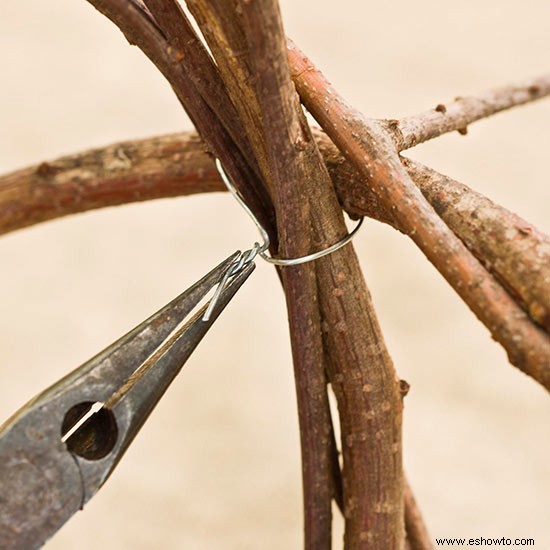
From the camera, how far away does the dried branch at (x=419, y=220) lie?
402mm

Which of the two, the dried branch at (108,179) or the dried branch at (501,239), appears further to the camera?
the dried branch at (108,179)

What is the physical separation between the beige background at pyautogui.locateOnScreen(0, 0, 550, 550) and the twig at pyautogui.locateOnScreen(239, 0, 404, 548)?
440 mm

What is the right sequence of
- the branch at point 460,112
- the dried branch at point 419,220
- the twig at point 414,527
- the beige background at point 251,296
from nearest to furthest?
the dried branch at point 419,220 < the branch at point 460,112 < the twig at point 414,527 < the beige background at point 251,296

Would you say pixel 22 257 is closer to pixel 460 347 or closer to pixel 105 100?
pixel 105 100

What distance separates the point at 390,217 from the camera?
19.2 inches

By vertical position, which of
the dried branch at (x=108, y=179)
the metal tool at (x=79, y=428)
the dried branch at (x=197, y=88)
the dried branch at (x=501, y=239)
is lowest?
the metal tool at (x=79, y=428)

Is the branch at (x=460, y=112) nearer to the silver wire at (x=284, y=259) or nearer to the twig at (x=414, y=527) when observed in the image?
the silver wire at (x=284, y=259)

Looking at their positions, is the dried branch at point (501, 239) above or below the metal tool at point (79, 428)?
above

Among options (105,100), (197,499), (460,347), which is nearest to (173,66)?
(197,499)

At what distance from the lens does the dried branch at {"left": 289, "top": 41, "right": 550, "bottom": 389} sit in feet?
1.32

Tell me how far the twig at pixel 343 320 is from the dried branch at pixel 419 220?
3cm

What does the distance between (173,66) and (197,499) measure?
618 mm

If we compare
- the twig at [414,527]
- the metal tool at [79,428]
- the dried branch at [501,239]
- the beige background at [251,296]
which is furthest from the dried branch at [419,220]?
the beige background at [251,296]

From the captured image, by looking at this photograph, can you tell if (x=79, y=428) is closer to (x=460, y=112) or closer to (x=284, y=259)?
(x=284, y=259)
